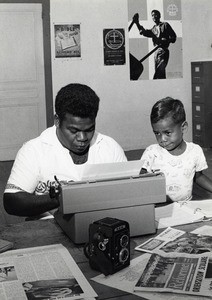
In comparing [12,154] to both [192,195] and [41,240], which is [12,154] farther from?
[41,240]

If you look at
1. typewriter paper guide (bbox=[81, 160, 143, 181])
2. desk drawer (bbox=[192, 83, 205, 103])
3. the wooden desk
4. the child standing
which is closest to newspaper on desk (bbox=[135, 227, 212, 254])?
the wooden desk

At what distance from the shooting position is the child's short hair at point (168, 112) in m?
2.64

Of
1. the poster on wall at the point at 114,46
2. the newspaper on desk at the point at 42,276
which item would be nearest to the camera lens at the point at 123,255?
the newspaper on desk at the point at 42,276

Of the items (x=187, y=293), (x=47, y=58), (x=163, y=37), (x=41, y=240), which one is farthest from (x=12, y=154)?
(x=187, y=293)

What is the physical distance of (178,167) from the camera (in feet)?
8.85

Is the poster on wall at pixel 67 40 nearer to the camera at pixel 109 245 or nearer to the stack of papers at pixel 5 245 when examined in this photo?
the stack of papers at pixel 5 245

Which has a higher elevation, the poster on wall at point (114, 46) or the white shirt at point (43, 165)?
the poster on wall at point (114, 46)

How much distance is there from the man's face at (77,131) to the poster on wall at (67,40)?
15.8ft

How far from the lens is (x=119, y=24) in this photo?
23.2ft

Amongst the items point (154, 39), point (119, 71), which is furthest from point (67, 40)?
point (154, 39)

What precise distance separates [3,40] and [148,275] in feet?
18.5

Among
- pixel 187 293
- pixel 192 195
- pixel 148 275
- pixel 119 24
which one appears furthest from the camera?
pixel 119 24

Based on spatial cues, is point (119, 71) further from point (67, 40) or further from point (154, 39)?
point (67, 40)

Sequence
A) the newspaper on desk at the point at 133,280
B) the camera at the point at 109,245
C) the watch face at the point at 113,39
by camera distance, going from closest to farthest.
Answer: the newspaper on desk at the point at 133,280 < the camera at the point at 109,245 < the watch face at the point at 113,39
